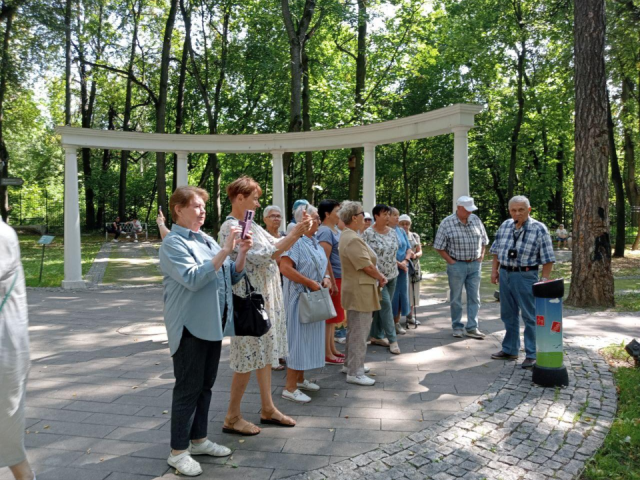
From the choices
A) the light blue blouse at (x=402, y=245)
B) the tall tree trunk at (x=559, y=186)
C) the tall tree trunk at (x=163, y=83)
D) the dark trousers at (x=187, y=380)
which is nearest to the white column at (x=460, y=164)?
the light blue blouse at (x=402, y=245)

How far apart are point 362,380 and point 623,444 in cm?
234

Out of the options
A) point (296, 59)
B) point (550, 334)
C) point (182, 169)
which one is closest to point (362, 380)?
point (550, 334)

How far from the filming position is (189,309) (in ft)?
10.6

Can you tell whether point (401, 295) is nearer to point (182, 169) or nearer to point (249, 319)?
point (249, 319)

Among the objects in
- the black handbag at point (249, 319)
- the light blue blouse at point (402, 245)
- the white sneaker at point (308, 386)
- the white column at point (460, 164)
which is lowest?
the white sneaker at point (308, 386)

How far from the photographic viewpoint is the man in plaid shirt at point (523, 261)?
5750mm

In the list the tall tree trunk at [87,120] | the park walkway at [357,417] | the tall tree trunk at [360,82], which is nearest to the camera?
the park walkway at [357,417]

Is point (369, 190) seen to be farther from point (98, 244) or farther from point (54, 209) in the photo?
point (54, 209)

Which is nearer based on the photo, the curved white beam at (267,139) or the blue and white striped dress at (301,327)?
the blue and white striped dress at (301,327)

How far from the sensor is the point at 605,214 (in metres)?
9.59

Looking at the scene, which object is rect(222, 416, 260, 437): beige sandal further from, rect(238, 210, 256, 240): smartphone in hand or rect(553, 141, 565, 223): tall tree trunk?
rect(553, 141, 565, 223): tall tree trunk

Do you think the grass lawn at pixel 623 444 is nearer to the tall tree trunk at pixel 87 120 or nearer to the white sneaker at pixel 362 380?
the white sneaker at pixel 362 380

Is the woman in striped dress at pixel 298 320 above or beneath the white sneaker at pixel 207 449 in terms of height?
above

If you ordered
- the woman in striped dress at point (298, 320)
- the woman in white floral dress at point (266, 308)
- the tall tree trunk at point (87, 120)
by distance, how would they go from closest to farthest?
the woman in white floral dress at point (266, 308) → the woman in striped dress at point (298, 320) → the tall tree trunk at point (87, 120)
